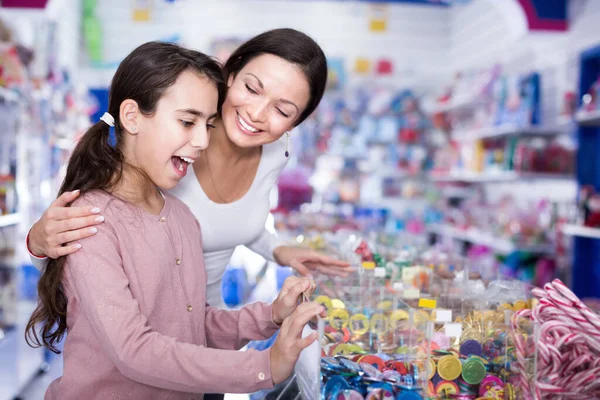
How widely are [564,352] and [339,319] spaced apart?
51 cm

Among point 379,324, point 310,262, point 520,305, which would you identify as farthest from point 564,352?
point 310,262

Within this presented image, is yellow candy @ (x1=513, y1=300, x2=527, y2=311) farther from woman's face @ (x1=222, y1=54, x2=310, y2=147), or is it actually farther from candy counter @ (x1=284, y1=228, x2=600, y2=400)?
woman's face @ (x1=222, y1=54, x2=310, y2=147)

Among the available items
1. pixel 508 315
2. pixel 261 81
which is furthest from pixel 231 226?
pixel 508 315

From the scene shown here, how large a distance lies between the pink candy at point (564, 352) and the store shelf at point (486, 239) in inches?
A: 140

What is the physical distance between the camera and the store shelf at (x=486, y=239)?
489cm

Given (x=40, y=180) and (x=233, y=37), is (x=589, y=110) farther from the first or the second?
(x=233, y=37)

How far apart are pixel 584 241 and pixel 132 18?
21.7ft

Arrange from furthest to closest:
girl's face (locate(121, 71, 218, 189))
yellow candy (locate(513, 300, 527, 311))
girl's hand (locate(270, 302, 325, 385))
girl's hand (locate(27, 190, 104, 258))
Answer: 1. yellow candy (locate(513, 300, 527, 311))
2. girl's face (locate(121, 71, 218, 189))
3. girl's hand (locate(27, 190, 104, 258))
4. girl's hand (locate(270, 302, 325, 385))

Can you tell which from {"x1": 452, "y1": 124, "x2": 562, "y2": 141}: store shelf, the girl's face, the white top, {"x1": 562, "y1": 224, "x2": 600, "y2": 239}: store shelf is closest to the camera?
the girl's face

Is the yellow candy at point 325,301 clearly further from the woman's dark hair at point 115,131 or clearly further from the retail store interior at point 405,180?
the woman's dark hair at point 115,131

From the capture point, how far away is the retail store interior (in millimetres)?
1424

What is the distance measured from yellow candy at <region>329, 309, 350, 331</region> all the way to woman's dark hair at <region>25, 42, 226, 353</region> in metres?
0.61

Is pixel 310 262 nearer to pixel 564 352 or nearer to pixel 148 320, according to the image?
pixel 148 320

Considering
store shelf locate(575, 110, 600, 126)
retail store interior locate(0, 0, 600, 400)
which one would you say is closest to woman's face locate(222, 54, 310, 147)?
retail store interior locate(0, 0, 600, 400)
